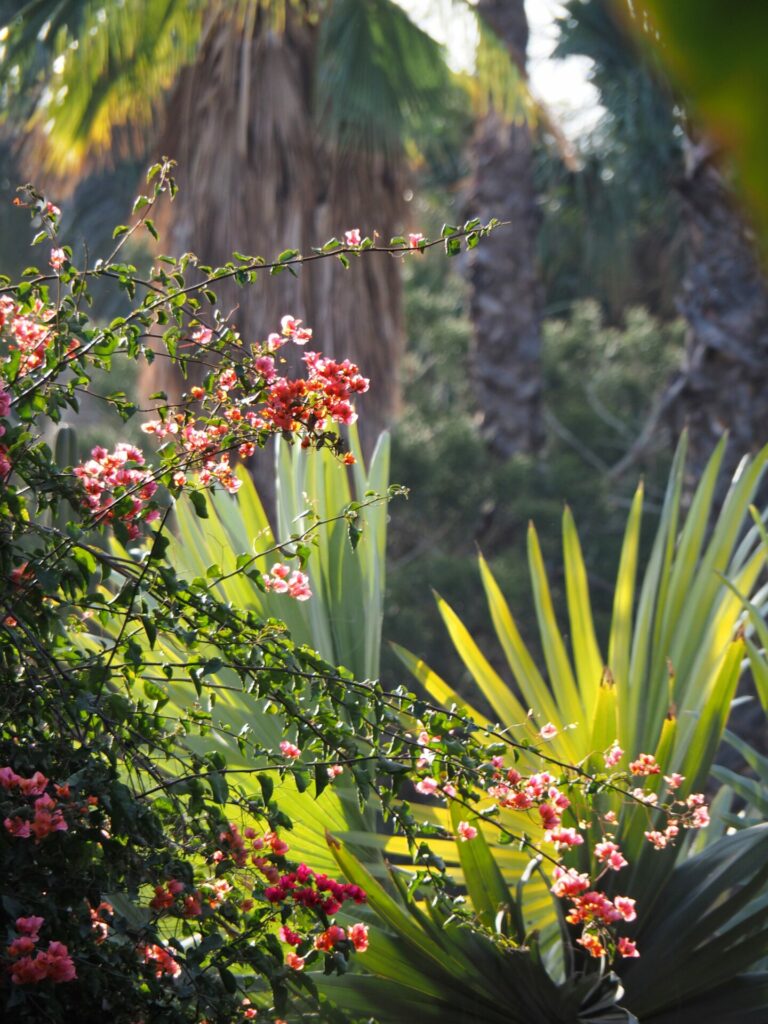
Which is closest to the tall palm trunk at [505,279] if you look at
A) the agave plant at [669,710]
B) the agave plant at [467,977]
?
the agave plant at [669,710]

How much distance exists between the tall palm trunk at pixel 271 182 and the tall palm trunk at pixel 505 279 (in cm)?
317

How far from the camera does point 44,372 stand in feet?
6.37

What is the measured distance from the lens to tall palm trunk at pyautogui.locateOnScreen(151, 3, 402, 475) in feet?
24.0

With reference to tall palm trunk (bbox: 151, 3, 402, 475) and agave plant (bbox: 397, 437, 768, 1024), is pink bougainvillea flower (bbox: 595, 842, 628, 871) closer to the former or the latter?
agave plant (bbox: 397, 437, 768, 1024)

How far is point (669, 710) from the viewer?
2559mm

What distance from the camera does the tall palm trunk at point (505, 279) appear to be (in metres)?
10.7

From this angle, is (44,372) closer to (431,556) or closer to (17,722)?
(17,722)

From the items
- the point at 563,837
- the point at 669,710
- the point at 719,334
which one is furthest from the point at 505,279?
the point at 563,837

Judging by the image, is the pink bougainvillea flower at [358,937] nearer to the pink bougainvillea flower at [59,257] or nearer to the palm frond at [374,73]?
the pink bougainvillea flower at [59,257]

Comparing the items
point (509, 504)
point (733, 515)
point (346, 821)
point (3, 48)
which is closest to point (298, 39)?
point (3, 48)

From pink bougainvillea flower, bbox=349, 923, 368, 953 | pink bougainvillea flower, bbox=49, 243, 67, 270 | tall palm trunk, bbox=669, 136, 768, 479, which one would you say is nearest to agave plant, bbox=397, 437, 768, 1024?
pink bougainvillea flower, bbox=349, 923, 368, 953

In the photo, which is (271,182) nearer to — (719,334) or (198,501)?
(719,334)

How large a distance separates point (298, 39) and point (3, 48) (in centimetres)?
168

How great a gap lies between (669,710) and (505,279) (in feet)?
27.8
